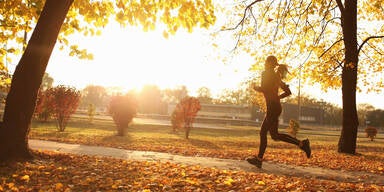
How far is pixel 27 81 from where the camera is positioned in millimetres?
6797

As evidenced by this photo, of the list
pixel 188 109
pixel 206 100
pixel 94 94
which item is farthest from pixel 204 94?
pixel 188 109

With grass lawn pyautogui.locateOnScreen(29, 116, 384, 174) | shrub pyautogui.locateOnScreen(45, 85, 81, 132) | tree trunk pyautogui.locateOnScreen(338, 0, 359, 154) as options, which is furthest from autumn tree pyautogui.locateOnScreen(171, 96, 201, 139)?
tree trunk pyautogui.locateOnScreen(338, 0, 359, 154)

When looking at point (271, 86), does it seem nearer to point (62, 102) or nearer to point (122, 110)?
point (122, 110)

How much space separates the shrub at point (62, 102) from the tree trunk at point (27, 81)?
13.4 meters

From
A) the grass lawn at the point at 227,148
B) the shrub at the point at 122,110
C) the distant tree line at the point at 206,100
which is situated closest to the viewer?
A: the grass lawn at the point at 227,148

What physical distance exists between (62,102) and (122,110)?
486 centimetres

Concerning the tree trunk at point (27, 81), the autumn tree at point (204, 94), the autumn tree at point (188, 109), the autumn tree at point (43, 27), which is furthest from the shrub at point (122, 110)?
the autumn tree at point (204, 94)

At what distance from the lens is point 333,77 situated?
1386 centimetres

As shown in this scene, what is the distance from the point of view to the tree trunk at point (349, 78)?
12828 millimetres

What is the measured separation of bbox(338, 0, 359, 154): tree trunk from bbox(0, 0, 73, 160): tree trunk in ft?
33.7

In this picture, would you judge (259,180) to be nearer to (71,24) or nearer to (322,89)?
(71,24)

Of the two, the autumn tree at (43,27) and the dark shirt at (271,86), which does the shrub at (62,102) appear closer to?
the autumn tree at (43,27)

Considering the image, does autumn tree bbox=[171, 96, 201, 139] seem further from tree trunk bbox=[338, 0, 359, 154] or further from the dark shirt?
the dark shirt

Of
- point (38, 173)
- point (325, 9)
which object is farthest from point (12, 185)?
point (325, 9)
